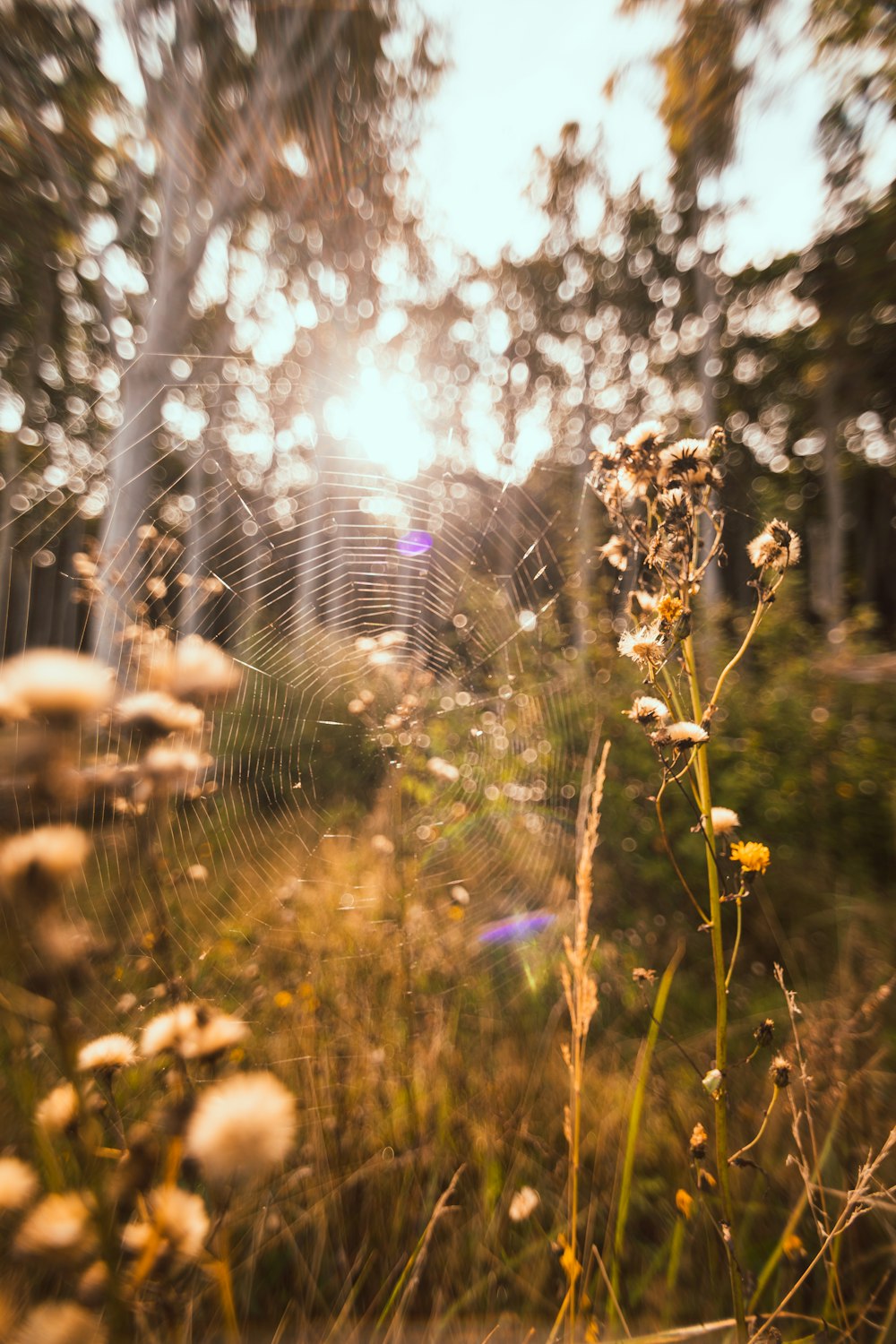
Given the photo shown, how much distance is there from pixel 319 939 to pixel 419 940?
32 centimetres

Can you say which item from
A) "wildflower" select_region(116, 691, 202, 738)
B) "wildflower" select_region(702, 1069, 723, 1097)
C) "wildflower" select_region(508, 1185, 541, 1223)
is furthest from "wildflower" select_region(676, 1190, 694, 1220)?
"wildflower" select_region(116, 691, 202, 738)

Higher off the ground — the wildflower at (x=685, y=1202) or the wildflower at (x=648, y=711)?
the wildflower at (x=648, y=711)

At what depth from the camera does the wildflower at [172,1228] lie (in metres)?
0.37

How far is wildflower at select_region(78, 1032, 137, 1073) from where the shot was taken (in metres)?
0.55

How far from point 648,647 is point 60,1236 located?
2.36 feet

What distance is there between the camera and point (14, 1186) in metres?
0.42

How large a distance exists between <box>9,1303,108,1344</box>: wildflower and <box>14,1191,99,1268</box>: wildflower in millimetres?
28

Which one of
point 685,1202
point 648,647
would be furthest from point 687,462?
point 685,1202

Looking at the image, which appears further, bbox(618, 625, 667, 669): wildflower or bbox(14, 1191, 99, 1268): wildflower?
bbox(618, 625, 667, 669): wildflower

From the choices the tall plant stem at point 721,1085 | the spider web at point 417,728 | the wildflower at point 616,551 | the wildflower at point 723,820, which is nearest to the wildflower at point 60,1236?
the tall plant stem at point 721,1085

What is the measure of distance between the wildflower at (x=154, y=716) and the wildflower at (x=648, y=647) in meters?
0.52

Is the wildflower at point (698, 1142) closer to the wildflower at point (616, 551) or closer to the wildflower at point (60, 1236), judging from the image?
the wildflower at point (60, 1236)

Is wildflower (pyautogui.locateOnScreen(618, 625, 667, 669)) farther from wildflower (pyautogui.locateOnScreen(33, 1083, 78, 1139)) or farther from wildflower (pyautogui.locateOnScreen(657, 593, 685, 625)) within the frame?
wildflower (pyautogui.locateOnScreen(33, 1083, 78, 1139))

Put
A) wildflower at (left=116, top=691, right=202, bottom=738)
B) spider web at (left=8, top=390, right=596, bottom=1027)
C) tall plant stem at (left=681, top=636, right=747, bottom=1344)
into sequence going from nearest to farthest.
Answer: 1. wildflower at (left=116, top=691, right=202, bottom=738)
2. tall plant stem at (left=681, top=636, right=747, bottom=1344)
3. spider web at (left=8, top=390, right=596, bottom=1027)
